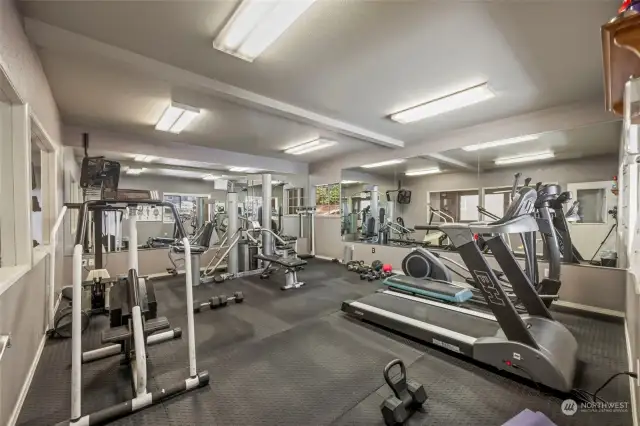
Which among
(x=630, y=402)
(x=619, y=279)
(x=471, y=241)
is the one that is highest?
(x=471, y=241)

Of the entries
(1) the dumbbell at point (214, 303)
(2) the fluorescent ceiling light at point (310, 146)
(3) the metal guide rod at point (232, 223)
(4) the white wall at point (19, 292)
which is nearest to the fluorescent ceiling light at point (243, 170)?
(2) the fluorescent ceiling light at point (310, 146)

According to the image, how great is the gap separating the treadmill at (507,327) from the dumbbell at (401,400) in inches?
29.8

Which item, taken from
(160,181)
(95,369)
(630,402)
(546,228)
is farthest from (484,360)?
(160,181)

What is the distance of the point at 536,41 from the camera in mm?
2172

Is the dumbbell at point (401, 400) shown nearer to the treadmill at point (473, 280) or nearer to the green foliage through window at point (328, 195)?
the treadmill at point (473, 280)

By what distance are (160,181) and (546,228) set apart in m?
6.77

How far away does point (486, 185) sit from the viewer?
178 inches

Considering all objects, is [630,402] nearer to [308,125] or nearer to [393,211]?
[308,125]

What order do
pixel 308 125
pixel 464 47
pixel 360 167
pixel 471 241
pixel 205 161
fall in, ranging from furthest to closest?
pixel 360 167 < pixel 205 161 < pixel 308 125 < pixel 464 47 < pixel 471 241

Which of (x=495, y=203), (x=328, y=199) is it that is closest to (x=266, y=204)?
(x=328, y=199)

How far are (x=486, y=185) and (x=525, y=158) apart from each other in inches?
25.8

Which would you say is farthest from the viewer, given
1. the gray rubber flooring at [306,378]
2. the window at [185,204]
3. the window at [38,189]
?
the window at [185,204]

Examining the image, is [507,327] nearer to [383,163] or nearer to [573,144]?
[573,144]

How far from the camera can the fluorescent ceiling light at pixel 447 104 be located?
3.05 m
